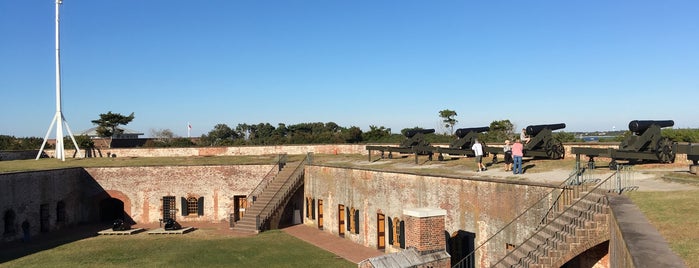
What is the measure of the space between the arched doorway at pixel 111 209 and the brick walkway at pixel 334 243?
11.0 meters

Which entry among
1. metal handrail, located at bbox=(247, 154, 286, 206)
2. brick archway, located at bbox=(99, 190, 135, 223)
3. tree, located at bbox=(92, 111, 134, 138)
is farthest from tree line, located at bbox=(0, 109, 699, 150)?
brick archway, located at bbox=(99, 190, 135, 223)

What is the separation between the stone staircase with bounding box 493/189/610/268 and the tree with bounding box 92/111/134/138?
5559 centimetres

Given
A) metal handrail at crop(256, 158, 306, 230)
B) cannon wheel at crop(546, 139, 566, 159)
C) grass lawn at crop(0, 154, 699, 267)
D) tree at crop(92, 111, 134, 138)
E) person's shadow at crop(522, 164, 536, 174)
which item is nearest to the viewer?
person's shadow at crop(522, 164, 536, 174)

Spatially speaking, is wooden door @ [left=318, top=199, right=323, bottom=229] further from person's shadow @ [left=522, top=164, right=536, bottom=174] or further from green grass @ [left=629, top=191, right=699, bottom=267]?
green grass @ [left=629, top=191, right=699, bottom=267]

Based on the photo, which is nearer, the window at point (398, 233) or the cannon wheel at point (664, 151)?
the cannon wheel at point (664, 151)

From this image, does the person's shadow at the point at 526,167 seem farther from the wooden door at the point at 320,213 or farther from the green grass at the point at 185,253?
the wooden door at the point at 320,213

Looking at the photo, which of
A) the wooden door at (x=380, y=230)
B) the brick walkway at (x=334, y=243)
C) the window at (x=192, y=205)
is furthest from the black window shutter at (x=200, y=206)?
the wooden door at (x=380, y=230)

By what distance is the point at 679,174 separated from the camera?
12766mm

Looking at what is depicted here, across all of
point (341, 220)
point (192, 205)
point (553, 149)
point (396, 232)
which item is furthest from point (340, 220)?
point (192, 205)

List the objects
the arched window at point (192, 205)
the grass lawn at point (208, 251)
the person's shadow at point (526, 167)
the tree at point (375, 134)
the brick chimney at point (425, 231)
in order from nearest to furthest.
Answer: the brick chimney at point (425, 231) < the person's shadow at point (526, 167) < the grass lawn at point (208, 251) < the arched window at point (192, 205) < the tree at point (375, 134)

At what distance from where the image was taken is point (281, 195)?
25.8 metres

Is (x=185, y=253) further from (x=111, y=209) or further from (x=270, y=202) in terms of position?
(x=111, y=209)

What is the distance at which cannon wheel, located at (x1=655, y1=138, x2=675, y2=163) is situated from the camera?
46.9 ft

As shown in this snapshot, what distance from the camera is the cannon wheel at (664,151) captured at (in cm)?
1430
